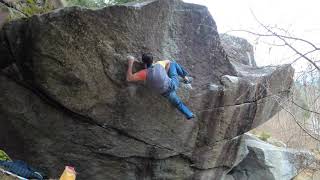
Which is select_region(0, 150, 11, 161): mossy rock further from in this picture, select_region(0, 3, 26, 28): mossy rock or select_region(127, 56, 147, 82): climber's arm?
select_region(127, 56, 147, 82): climber's arm

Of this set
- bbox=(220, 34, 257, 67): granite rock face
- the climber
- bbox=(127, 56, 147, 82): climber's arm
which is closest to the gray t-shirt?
the climber

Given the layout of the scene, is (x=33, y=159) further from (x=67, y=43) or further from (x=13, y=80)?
(x=67, y=43)

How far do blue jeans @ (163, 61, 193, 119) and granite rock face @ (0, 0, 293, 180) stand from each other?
9.8 inches

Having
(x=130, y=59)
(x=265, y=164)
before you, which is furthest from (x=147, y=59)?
(x=265, y=164)

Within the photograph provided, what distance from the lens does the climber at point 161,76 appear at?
838cm

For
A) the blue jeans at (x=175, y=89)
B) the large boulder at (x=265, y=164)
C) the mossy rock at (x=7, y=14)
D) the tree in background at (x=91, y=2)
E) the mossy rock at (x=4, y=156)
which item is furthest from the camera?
the large boulder at (x=265, y=164)

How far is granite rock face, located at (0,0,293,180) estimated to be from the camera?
816cm

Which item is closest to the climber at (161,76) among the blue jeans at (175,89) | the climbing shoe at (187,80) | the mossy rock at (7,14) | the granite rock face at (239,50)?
the blue jeans at (175,89)

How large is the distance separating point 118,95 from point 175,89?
45.6 inches

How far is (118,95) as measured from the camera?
8805 millimetres

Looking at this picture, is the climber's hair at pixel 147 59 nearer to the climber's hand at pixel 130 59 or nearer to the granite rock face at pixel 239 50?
the climber's hand at pixel 130 59

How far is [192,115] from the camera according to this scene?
366 inches

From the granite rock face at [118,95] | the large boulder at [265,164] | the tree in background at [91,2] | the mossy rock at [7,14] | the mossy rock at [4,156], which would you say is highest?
the mossy rock at [7,14]

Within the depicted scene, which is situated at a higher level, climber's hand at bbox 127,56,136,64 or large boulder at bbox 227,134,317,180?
climber's hand at bbox 127,56,136,64
